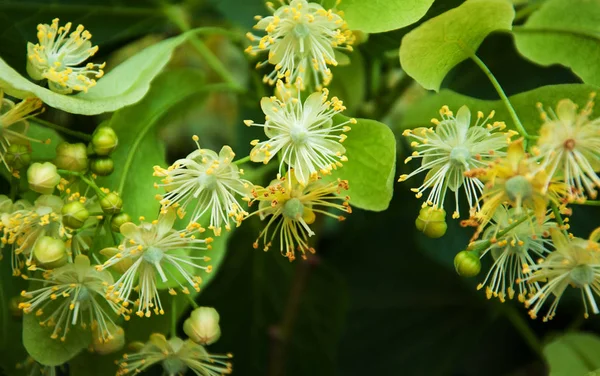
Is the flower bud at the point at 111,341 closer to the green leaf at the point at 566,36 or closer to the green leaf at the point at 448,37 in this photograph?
the green leaf at the point at 448,37

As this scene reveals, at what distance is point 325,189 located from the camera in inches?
30.1

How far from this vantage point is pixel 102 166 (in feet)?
2.56

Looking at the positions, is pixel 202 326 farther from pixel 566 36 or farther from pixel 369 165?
pixel 566 36

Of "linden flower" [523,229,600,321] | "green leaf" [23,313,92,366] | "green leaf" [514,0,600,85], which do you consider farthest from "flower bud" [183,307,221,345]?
"green leaf" [514,0,600,85]

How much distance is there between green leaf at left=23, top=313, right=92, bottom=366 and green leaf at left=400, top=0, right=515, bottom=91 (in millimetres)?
516

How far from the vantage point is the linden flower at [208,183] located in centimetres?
77

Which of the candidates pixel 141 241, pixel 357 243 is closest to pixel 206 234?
pixel 141 241

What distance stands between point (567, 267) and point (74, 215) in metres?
0.54

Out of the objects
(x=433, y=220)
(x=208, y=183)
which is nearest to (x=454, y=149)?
(x=433, y=220)

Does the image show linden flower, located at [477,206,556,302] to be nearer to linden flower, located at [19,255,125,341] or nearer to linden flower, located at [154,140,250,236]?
linden flower, located at [154,140,250,236]

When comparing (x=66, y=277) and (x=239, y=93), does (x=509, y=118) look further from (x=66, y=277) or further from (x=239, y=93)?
(x=66, y=277)

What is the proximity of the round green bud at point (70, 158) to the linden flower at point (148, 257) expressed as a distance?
96 mm

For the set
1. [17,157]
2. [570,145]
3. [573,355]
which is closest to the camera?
[570,145]

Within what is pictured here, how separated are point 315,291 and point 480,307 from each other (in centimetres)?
43
